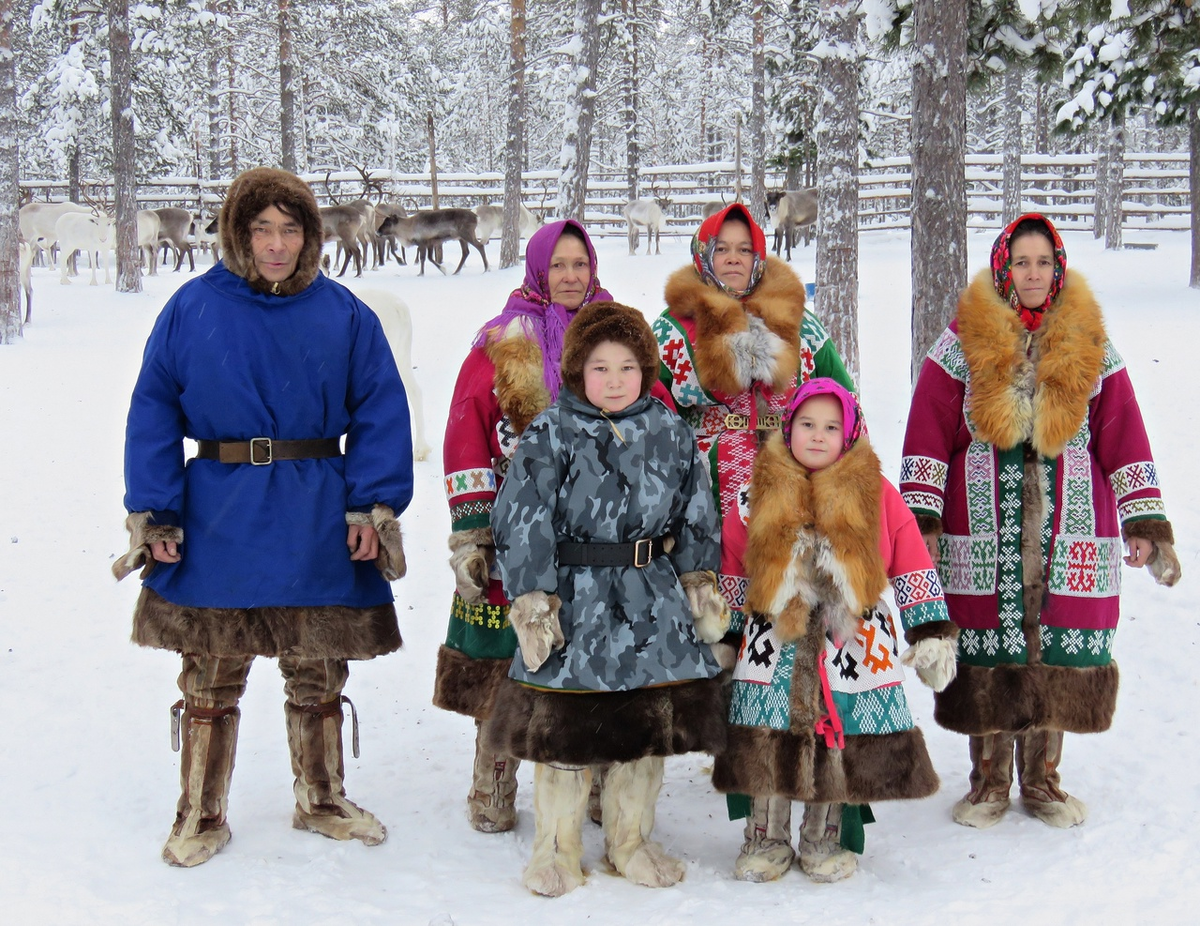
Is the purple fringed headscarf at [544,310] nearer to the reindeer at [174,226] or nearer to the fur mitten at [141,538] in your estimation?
the fur mitten at [141,538]

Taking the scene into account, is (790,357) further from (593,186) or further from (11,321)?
(593,186)

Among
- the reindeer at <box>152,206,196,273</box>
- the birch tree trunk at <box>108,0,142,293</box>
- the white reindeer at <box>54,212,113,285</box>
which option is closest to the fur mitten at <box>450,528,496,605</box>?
the birch tree trunk at <box>108,0,142,293</box>

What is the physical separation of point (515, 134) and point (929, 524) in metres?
16.3

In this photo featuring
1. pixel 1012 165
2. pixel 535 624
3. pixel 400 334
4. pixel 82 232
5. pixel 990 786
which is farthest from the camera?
pixel 1012 165

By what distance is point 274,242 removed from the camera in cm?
306

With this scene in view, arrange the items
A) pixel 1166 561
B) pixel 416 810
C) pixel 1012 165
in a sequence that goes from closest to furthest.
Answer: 1. pixel 1166 561
2. pixel 416 810
3. pixel 1012 165

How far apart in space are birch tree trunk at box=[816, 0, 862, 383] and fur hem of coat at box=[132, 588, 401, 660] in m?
5.73

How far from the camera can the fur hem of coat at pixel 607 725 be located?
2.84m

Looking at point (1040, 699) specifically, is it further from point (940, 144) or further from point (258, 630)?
point (940, 144)

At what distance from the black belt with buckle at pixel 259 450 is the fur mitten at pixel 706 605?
1.14 m

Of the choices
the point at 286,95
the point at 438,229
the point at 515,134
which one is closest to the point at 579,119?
the point at 515,134

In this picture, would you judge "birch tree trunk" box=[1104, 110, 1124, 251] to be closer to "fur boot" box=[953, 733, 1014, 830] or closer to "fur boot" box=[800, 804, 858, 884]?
"fur boot" box=[953, 733, 1014, 830]

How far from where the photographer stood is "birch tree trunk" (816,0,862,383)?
7.92 metres

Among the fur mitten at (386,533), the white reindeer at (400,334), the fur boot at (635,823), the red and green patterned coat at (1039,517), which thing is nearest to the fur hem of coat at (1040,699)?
the red and green patterned coat at (1039,517)
